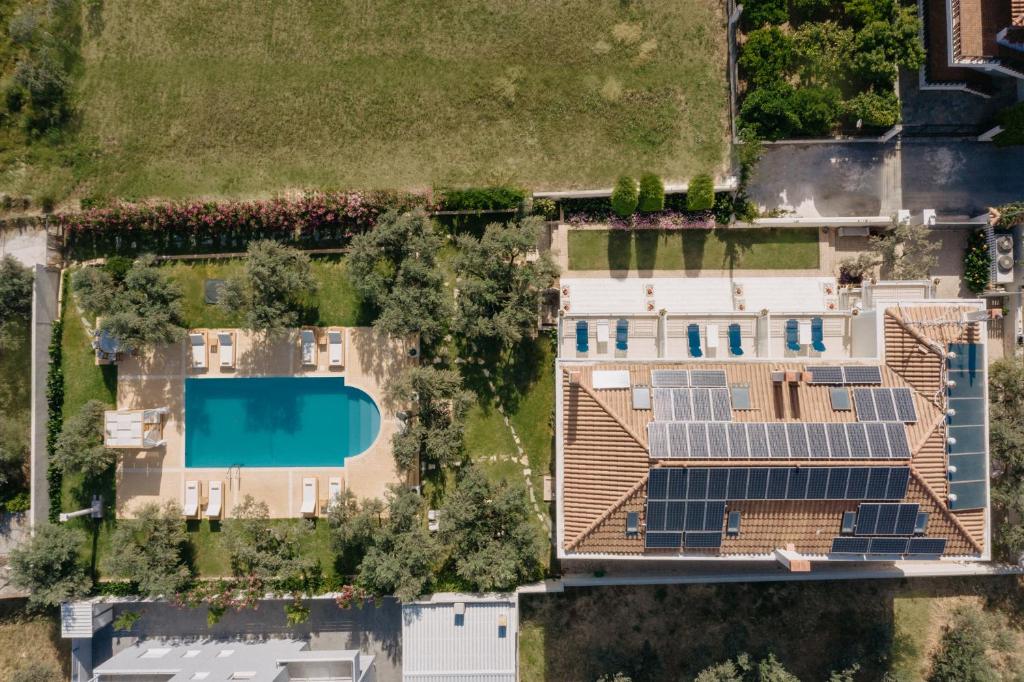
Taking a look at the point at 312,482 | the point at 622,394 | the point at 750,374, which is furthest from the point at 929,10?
the point at 312,482

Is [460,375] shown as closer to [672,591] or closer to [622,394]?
[622,394]

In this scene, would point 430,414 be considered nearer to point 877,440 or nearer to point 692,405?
point 692,405

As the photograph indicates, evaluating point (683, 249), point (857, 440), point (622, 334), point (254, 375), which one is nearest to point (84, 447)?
point (254, 375)

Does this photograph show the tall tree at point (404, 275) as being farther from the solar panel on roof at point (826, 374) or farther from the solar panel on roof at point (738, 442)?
the solar panel on roof at point (826, 374)

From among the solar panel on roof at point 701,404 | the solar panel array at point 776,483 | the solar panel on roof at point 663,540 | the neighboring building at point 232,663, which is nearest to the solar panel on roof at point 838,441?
the solar panel array at point 776,483

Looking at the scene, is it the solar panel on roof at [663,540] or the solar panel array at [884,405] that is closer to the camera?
the solar panel array at [884,405]

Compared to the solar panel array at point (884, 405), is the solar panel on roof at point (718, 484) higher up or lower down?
lower down
